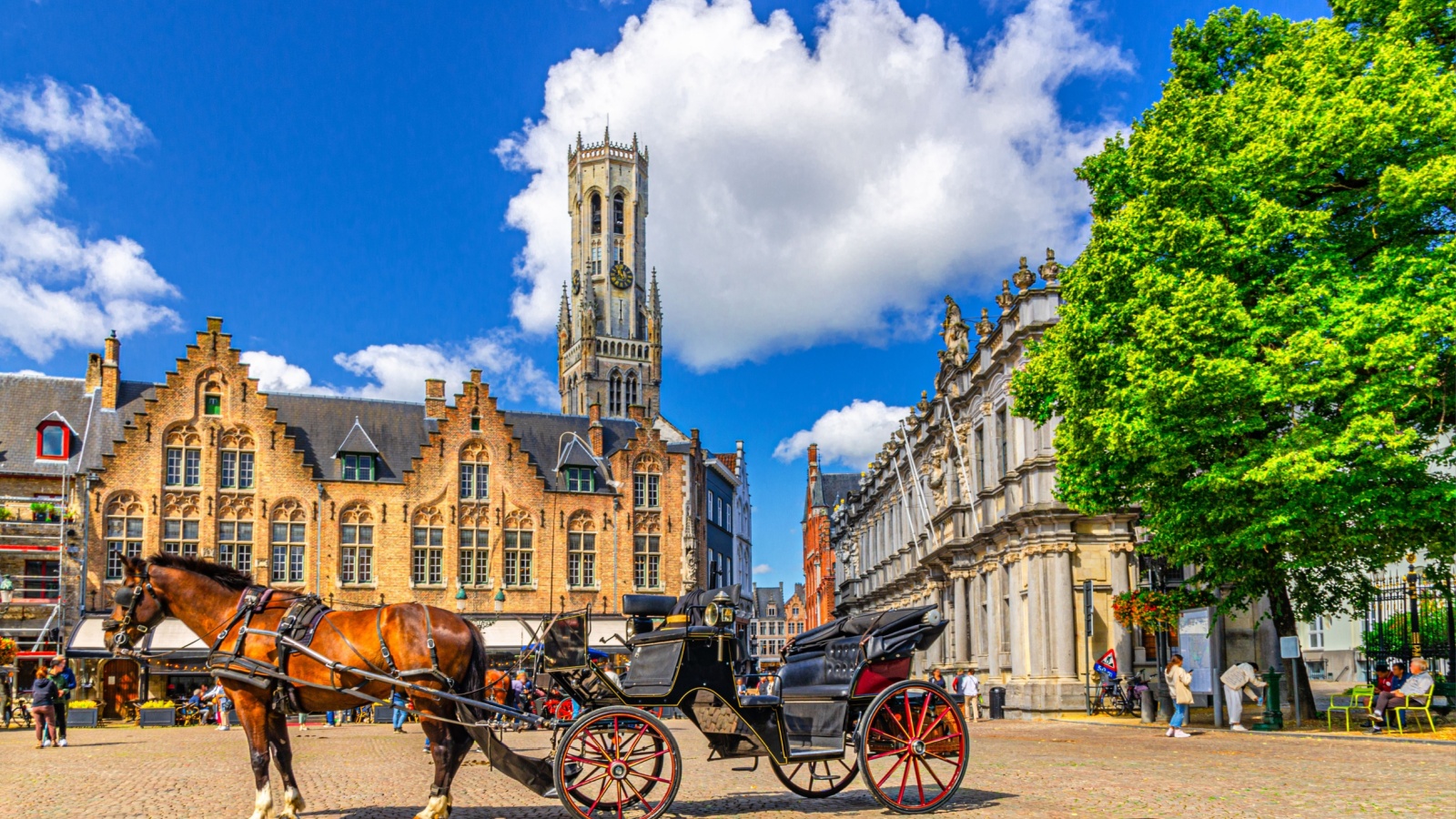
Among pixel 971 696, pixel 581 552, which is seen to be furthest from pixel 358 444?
pixel 971 696

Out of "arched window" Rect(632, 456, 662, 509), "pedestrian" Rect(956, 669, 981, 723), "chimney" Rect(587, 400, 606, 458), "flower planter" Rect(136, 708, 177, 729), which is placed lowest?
"flower planter" Rect(136, 708, 177, 729)

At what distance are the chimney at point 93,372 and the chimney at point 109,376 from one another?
0.52 ft

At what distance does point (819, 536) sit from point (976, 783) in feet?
258

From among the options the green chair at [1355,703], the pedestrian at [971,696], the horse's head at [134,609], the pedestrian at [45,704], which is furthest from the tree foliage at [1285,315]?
the pedestrian at [45,704]

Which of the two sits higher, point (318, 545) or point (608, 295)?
point (608, 295)

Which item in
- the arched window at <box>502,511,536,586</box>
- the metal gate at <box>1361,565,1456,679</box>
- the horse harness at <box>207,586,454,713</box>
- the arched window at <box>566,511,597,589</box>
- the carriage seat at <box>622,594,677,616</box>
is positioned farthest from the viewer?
the arched window at <box>566,511,597,589</box>

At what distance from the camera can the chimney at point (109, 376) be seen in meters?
45.8

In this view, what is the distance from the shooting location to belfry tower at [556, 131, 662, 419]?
390ft

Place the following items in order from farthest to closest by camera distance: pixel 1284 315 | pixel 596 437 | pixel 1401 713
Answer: pixel 596 437 → pixel 1284 315 → pixel 1401 713

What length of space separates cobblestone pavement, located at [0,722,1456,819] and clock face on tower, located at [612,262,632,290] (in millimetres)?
103708

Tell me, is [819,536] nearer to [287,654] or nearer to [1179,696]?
[1179,696]

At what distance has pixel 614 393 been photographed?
11869cm

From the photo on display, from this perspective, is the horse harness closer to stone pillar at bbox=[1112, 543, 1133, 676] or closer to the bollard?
the bollard

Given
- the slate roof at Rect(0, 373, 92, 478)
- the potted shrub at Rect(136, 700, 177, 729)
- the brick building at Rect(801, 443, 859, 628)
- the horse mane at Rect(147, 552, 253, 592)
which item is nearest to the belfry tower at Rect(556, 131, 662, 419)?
the brick building at Rect(801, 443, 859, 628)
